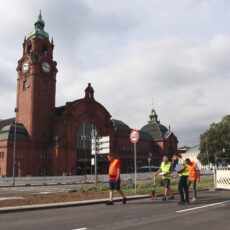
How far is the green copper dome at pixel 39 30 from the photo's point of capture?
65500mm

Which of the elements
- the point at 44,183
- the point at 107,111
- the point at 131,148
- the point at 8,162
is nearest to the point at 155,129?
the point at 131,148

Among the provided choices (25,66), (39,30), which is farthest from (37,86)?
(39,30)

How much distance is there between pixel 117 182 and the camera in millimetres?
11406

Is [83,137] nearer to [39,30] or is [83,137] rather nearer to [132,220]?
[39,30]

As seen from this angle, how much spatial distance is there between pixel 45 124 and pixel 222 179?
161 ft

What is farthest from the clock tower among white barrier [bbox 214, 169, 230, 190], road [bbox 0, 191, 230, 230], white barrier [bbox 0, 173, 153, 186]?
road [bbox 0, 191, 230, 230]

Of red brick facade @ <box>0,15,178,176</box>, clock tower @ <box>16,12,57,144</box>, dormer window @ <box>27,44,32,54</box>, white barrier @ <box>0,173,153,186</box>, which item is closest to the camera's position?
white barrier @ <box>0,173,153,186</box>

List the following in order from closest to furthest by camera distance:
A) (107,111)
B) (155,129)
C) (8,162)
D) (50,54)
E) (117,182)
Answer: (117,182) → (8,162) → (50,54) → (107,111) → (155,129)

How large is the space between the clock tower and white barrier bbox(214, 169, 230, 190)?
1820 inches

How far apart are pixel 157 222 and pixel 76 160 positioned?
186 feet

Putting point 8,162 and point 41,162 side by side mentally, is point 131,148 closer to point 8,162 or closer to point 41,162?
point 41,162

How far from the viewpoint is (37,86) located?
204 feet

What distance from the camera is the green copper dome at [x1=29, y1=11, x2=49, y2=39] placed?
65.5 m

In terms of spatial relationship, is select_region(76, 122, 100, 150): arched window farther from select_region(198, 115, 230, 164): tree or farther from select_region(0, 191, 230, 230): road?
select_region(0, 191, 230, 230): road
